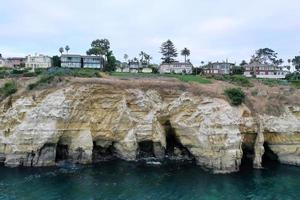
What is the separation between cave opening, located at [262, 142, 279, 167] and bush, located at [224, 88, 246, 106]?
663 centimetres

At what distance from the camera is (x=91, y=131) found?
42.6m

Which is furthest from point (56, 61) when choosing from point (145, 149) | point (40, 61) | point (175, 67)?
point (145, 149)

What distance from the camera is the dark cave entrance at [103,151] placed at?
43719 millimetres

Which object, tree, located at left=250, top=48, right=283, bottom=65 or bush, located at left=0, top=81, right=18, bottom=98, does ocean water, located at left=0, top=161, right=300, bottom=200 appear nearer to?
bush, located at left=0, top=81, right=18, bottom=98

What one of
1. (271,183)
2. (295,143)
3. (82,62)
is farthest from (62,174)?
(82,62)

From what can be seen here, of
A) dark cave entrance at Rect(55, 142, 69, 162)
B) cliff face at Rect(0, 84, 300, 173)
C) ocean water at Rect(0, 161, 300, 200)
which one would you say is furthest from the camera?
dark cave entrance at Rect(55, 142, 69, 162)

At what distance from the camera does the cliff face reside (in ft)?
132

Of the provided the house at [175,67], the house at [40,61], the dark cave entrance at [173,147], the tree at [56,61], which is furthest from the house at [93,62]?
the dark cave entrance at [173,147]

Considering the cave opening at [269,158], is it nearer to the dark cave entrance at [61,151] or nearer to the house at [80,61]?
the dark cave entrance at [61,151]

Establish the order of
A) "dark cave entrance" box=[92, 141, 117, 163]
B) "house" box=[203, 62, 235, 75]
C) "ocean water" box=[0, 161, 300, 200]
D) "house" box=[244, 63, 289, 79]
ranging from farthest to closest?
"house" box=[203, 62, 235, 75], "house" box=[244, 63, 289, 79], "dark cave entrance" box=[92, 141, 117, 163], "ocean water" box=[0, 161, 300, 200]

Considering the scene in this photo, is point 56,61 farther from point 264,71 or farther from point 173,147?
point 264,71

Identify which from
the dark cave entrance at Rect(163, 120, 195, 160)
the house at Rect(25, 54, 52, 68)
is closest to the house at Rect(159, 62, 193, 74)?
the house at Rect(25, 54, 52, 68)

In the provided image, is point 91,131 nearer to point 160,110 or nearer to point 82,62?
point 160,110

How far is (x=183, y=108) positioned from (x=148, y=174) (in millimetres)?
10085
